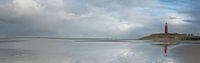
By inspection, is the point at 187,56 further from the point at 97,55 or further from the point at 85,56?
the point at 85,56

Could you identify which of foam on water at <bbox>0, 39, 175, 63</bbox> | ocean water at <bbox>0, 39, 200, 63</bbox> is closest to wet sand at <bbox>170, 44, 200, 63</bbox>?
ocean water at <bbox>0, 39, 200, 63</bbox>

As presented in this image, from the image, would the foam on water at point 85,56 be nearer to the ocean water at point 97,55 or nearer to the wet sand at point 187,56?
the ocean water at point 97,55

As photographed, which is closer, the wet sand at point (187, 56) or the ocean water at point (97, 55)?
the wet sand at point (187, 56)

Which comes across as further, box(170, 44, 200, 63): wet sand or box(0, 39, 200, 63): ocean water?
box(0, 39, 200, 63): ocean water

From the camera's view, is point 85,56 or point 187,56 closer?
point 187,56

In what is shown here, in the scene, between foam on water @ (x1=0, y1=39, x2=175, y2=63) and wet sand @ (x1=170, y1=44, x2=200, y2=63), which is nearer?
wet sand @ (x1=170, y1=44, x2=200, y2=63)

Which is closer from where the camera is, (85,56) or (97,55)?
(85,56)

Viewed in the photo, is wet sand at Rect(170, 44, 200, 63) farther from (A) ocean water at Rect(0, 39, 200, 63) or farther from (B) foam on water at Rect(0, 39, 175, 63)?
(B) foam on water at Rect(0, 39, 175, 63)

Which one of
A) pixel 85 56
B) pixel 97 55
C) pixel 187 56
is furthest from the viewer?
pixel 97 55

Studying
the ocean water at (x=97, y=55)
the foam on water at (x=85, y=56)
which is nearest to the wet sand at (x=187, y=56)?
the ocean water at (x=97, y=55)

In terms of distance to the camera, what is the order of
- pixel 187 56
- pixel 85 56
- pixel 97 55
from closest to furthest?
pixel 187 56 → pixel 85 56 → pixel 97 55

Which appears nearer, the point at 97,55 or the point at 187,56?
the point at 187,56

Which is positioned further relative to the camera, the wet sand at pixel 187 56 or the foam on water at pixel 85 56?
the foam on water at pixel 85 56

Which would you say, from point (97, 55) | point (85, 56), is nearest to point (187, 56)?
point (97, 55)
